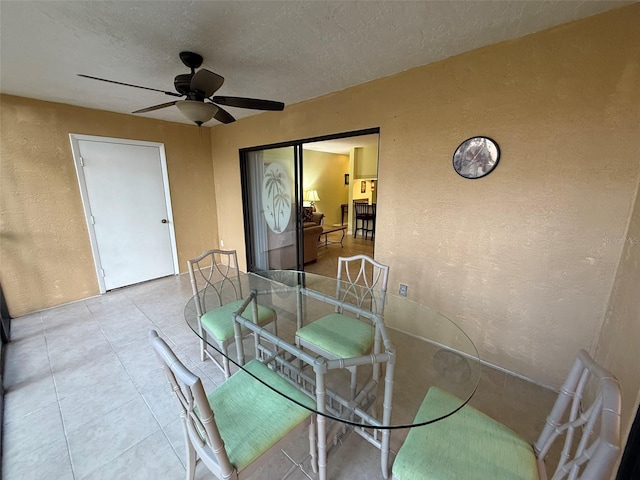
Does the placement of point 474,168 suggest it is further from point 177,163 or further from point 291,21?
point 177,163

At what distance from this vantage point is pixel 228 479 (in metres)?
0.94

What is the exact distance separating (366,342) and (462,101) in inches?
73.2

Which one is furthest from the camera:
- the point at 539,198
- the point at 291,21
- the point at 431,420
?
the point at 539,198

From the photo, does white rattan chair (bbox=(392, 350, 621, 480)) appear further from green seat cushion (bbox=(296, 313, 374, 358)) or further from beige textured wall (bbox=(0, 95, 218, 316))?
beige textured wall (bbox=(0, 95, 218, 316))

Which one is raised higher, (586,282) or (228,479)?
(586,282)

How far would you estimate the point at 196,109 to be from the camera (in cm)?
167

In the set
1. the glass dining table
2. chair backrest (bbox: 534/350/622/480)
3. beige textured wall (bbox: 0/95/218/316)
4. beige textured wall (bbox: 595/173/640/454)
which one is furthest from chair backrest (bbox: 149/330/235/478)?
beige textured wall (bbox: 0/95/218/316)

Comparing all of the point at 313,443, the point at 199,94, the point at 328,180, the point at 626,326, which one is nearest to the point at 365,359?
the point at 313,443

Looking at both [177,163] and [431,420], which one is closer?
[431,420]

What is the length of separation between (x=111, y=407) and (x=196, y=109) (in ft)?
6.61

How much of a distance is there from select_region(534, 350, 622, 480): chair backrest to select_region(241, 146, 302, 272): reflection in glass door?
2.97m

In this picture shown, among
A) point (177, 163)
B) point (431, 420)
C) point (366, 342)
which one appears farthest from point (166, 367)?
point (177, 163)

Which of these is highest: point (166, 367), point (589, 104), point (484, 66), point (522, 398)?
point (484, 66)

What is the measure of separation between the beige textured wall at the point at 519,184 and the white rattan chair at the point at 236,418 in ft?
5.29
